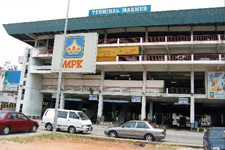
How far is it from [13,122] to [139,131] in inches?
328

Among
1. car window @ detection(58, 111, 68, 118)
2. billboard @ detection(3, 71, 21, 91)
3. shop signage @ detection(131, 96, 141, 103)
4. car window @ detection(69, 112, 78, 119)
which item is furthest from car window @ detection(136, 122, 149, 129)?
billboard @ detection(3, 71, 21, 91)

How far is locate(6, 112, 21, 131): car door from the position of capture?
44.7ft

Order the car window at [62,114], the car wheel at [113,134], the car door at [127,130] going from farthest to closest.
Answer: the car window at [62,114]
the car wheel at [113,134]
the car door at [127,130]

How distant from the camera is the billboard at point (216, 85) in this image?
28.5 m

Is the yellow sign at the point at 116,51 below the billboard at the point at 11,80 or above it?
above

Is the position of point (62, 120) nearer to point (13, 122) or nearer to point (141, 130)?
point (13, 122)

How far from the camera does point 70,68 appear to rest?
23.8m

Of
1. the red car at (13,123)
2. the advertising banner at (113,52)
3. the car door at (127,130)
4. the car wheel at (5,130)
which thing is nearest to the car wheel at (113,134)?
the car door at (127,130)

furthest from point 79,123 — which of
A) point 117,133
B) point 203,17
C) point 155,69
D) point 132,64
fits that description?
point 203,17

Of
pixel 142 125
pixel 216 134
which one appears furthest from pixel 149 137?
pixel 216 134

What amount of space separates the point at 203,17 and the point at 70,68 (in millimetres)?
18904

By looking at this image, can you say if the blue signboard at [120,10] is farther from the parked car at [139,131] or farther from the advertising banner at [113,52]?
the parked car at [139,131]

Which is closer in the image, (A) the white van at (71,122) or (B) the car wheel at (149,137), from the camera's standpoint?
(B) the car wheel at (149,137)

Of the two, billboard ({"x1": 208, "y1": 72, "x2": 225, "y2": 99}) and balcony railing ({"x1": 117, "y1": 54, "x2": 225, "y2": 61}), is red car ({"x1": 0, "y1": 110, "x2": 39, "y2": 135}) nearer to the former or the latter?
balcony railing ({"x1": 117, "y1": 54, "x2": 225, "y2": 61})
